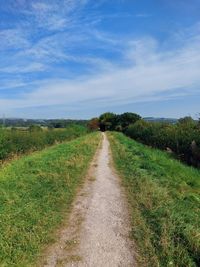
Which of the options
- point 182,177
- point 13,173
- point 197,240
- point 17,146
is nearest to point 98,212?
point 197,240

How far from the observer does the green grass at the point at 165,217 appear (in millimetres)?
6574

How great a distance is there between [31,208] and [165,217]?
11.5ft

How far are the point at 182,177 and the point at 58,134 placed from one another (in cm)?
3808

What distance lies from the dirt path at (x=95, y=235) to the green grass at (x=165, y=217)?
306mm

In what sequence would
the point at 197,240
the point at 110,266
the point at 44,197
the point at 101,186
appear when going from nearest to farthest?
the point at 110,266, the point at 197,240, the point at 44,197, the point at 101,186

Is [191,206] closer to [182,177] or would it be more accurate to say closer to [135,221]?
[135,221]

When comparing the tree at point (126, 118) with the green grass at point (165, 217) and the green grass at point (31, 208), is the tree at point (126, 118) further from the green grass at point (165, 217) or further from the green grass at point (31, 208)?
the green grass at point (165, 217)

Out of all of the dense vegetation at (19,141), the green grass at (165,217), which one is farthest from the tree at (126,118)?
the green grass at (165,217)

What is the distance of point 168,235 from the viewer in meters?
7.39

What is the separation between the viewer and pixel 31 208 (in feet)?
31.5

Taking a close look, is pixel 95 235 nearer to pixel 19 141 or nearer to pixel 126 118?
pixel 19 141

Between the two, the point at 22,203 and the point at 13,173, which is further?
the point at 13,173

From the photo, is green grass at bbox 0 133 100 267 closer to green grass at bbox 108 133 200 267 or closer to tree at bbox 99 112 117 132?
green grass at bbox 108 133 200 267

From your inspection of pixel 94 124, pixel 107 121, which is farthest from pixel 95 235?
pixel 94 124
